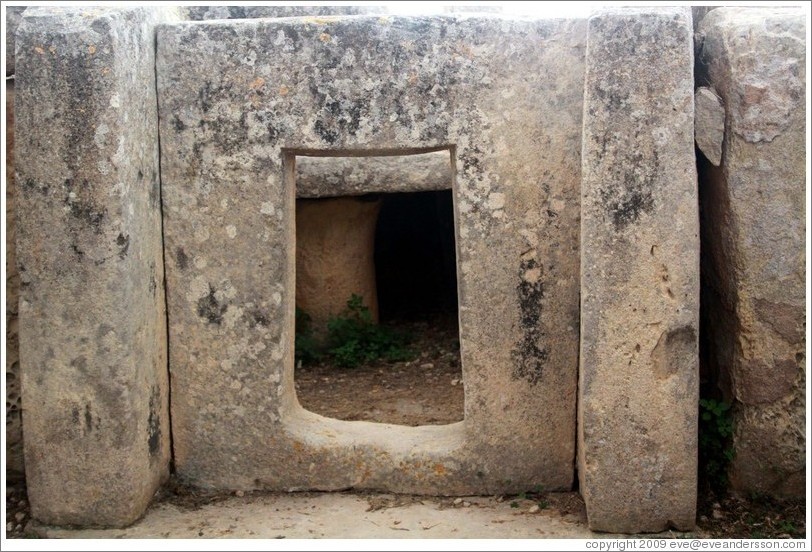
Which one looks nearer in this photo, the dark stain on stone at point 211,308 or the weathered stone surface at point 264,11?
the dark stain on stone at point 211,308

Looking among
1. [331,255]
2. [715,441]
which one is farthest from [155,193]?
[715,441]

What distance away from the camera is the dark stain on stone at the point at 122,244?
13.0 ft

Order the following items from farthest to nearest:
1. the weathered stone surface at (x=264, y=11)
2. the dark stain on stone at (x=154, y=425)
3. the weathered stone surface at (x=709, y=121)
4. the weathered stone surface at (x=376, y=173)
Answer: the weathered stone surface at (x=376, y=173) < the weathered stone surface at (x=264, y=11) < the dark stain on stone at (x=154, y=425) < the weathered stone surface at (x=709, y=121)

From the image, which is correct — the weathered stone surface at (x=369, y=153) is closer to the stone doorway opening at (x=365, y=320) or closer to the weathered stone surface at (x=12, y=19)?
the weathered stone surface at (x=12, y=19)

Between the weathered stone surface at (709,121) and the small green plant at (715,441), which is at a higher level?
the weathered stone surface at (709,121)

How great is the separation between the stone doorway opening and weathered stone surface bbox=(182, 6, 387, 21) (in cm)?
89

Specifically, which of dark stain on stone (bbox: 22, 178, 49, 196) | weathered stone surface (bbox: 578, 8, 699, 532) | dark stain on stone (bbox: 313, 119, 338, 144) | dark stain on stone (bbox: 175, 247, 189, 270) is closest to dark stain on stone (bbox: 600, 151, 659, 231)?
weathered stone surface (bbox: 578, 8, 699, 532)

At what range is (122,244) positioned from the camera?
156 inches

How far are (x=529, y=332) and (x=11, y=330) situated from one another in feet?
7.94

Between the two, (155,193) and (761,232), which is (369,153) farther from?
(761,232)

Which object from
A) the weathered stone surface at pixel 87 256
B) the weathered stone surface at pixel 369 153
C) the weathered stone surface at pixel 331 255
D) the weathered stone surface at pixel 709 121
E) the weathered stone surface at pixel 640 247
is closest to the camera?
the weathered stone surface at pixel 640 247

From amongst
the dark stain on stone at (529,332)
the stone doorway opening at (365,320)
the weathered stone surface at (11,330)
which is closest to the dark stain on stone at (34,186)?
the weathered stone surface at (11,330)

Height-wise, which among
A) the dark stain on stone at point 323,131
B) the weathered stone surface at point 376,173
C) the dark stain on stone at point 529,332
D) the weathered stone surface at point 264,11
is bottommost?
the dark stain on stone at point 529,332

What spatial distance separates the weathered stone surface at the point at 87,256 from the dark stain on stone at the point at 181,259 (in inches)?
4.0
